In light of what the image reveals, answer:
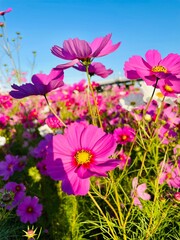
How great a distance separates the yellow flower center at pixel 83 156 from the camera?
711 millimetres

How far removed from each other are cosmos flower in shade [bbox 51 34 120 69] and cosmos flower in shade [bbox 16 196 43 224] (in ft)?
2.97

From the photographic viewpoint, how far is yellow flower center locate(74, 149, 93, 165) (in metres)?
0.71

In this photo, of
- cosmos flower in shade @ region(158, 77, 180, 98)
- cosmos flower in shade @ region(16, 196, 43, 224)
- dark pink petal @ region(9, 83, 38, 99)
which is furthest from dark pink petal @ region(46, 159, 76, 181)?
cosmos flower in shade @ region(16, 196, 43, 224)

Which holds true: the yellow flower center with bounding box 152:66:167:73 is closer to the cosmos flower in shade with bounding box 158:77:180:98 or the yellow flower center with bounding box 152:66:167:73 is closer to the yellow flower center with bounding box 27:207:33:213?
the cosmos flower in shade with bounding box 158:77:180:98

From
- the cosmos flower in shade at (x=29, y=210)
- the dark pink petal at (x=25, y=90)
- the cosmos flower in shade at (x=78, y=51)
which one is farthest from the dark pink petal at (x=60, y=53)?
the cosmos flower in shade at (x=29, y=210)

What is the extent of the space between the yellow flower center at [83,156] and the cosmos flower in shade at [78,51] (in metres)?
0.21

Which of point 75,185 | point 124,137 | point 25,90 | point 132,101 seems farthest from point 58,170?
point 132,101

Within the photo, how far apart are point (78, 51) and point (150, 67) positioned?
9.0 inches

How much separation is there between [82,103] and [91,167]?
263cm

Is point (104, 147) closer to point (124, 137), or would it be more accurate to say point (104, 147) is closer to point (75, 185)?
point (75, 185)

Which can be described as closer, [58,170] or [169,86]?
[58,170]

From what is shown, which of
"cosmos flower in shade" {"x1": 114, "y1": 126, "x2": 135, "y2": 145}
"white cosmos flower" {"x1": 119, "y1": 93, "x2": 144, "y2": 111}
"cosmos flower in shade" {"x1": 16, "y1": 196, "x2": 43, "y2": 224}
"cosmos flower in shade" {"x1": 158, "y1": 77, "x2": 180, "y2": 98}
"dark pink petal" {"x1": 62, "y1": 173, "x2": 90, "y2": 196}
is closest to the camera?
"dark pink petal" {"x1": 62, "y1": 173, "x2": 90, "y2": 196}

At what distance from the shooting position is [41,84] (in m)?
0.81

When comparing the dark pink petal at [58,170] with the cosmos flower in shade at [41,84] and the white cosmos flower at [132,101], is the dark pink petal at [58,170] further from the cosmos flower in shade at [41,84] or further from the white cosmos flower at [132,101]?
Result: the white cosmos flower at [132,101]
